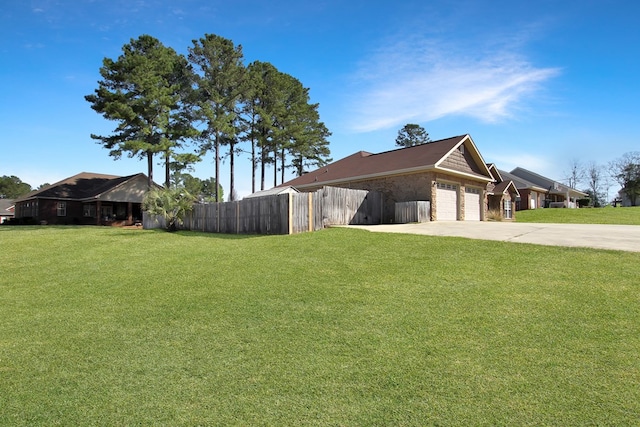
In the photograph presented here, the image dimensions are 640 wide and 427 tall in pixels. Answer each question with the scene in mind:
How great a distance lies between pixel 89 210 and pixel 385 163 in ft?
95.5

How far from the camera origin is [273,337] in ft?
14.5

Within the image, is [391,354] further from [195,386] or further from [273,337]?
[195,386]

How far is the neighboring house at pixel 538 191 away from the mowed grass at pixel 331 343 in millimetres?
36889

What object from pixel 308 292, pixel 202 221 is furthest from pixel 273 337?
pixel 202 221

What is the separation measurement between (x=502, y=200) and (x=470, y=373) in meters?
29.9

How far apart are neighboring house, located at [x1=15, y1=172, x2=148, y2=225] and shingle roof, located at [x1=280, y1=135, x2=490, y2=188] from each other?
687 inches

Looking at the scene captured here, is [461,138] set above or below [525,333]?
above

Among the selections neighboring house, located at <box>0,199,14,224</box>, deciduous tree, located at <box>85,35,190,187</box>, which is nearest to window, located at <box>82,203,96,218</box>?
deciduous tree, located at <box>85,35,190,187</box>

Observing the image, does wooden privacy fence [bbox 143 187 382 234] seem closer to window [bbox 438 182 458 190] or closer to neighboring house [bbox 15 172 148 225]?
window [bbox 438 182 458 190]

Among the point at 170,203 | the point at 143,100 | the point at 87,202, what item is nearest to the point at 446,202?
the point at 170,203

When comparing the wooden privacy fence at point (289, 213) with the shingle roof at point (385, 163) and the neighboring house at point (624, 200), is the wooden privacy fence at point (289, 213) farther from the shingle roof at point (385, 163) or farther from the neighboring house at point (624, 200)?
the neighboring house at point (624, 200)

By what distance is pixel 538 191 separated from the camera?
4306 centimetres

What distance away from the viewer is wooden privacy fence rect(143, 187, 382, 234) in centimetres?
1392

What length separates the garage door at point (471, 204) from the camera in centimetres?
2228
